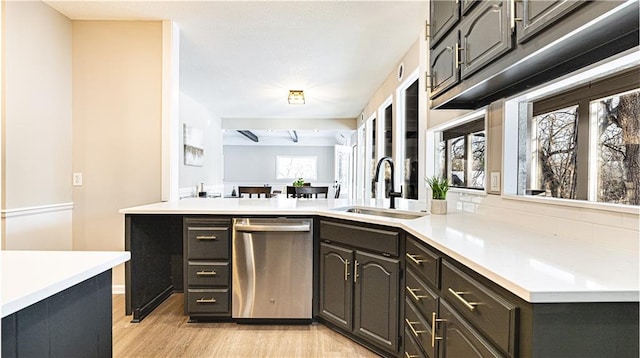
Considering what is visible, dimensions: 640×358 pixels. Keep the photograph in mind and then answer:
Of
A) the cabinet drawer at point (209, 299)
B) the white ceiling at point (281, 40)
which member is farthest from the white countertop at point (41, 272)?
the white ceiling at point (281, 40)

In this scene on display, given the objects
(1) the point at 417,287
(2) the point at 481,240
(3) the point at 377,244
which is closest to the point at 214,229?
(3) the point at 377,244

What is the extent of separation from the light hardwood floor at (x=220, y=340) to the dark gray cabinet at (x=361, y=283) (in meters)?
0.14

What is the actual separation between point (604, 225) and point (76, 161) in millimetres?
3727

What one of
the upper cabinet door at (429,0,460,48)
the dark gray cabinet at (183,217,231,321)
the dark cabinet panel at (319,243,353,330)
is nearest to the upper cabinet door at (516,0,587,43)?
the upper cabinet door at (429,0,460,48)

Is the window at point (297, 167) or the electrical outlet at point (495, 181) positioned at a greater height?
the window at point (297, 167)

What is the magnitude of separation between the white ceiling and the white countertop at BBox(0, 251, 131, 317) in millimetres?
2363

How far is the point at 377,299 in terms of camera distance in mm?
2092

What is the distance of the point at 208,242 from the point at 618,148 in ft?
7.89

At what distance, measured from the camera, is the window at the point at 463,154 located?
231 cm

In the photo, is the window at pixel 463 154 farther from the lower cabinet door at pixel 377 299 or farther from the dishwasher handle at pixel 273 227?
the dishwasher handle at pixel 273 227

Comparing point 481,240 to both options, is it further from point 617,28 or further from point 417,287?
point 617,28

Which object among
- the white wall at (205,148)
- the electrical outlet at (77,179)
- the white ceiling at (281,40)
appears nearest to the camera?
the white ceiling at (281,40)

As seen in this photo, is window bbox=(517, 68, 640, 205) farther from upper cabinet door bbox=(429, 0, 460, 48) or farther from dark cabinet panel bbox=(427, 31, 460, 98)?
upper cabinet door bbox=(429, 0, 460, 48)

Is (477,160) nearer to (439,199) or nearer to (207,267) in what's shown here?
(439,199)
